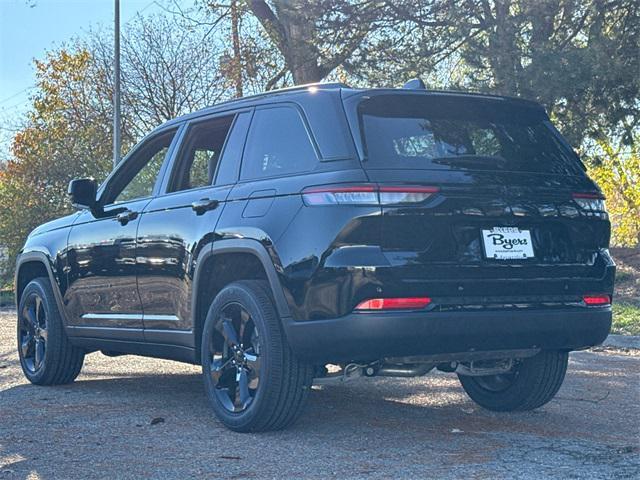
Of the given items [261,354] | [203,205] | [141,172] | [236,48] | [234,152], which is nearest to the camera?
[261,354]

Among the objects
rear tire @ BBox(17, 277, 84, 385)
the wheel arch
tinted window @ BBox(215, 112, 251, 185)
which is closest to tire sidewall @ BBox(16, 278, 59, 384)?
rear tire @ BBox(17, 277, 84, 385)

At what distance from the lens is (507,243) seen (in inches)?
213

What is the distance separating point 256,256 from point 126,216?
1608 millimetres

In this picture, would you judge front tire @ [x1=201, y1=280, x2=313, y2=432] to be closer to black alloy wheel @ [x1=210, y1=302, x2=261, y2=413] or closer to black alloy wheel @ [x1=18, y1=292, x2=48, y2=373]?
black alloy wheel @ [x1=210, y1=302, x2=261, y2=413]

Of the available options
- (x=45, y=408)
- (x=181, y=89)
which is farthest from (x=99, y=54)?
(x=45, y=408)

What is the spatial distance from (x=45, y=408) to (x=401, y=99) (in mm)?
3013

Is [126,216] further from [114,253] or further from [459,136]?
A: [459,136]

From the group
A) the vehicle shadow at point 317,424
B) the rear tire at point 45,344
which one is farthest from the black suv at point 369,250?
the rear tire at point 45,344

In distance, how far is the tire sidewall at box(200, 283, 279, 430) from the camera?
18.0 feet

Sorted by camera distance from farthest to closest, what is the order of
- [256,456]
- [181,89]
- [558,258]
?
[181,89] → [558,258] → [256,456]

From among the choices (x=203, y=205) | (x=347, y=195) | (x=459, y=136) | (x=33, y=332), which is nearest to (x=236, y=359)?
(x=203, y=205)

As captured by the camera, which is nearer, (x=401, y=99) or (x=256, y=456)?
(x=256, y=456)

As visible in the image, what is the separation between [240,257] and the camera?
19.2ft

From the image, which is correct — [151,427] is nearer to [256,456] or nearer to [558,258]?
[256,456]
